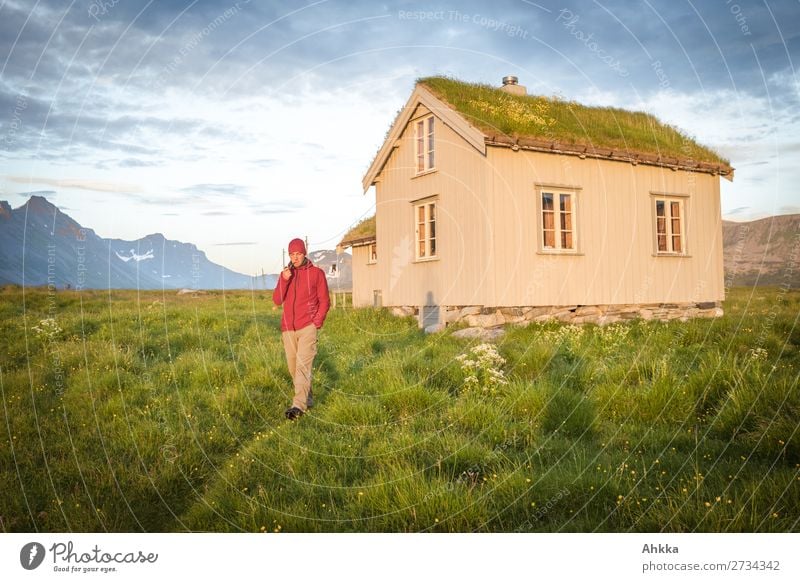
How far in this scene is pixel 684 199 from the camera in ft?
58.8

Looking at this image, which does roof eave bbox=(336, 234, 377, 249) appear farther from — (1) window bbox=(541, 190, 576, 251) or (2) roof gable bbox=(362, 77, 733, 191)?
(1) window bbox=(541, 190, 576, 251)

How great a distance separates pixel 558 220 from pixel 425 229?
3.63m

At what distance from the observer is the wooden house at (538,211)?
1471 cm

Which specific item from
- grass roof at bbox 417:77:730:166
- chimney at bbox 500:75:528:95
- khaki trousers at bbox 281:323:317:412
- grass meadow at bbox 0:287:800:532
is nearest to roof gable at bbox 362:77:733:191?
grass roof at bbox 417:77:730:166

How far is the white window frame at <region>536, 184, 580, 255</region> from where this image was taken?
15.1 meters

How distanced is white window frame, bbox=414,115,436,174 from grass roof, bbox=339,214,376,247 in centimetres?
642

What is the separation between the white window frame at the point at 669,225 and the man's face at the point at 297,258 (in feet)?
41.9

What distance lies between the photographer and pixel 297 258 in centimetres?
734

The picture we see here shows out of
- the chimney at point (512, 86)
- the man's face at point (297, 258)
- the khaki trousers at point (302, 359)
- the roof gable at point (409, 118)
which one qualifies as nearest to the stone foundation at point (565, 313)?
the roof gable at point (409, 118)

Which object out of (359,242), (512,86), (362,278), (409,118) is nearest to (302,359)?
(409,118)

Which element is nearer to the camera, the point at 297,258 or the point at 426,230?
the point at 297,258

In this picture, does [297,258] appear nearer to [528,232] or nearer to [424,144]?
[528,232]

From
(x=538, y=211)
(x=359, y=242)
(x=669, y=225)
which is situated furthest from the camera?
(x=359, y=242)
